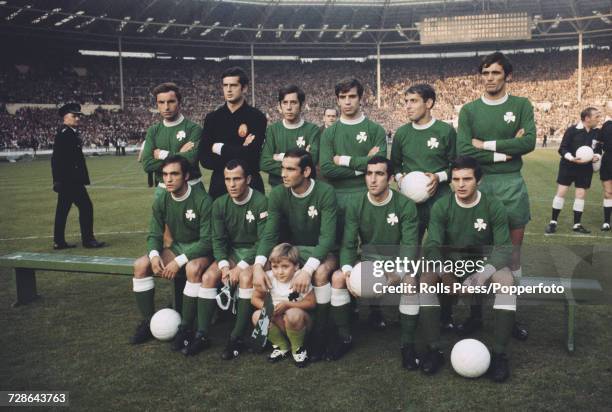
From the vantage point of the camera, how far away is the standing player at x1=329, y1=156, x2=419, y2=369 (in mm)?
→ 4219

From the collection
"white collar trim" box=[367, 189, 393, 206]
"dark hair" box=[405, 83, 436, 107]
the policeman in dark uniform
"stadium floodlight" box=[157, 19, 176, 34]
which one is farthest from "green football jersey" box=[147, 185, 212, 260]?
"stadium floodlight" box=[157, 19, 176, 34]

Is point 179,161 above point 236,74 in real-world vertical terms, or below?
below

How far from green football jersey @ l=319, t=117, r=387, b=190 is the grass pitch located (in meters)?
1.50

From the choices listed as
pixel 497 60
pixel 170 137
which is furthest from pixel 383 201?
pixel 170 137

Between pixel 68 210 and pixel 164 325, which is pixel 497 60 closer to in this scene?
pixel 164 325

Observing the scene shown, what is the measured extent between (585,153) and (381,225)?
583 centimetres

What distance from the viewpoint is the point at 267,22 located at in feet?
140

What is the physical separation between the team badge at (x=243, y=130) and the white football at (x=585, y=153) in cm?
610

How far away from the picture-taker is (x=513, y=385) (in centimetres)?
379

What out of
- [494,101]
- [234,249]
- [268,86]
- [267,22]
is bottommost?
[234,249]

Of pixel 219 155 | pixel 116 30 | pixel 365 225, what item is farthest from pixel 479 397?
pixel 116 30

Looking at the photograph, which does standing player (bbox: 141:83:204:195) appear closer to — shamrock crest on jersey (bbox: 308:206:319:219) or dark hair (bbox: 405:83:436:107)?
shamrock crest on jersey (bbox: 308:206:319:219)

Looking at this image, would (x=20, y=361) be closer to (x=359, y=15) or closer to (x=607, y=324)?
(x=607, y=324)

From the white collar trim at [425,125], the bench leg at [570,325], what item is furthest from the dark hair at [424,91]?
the bench leg at [570,325]
